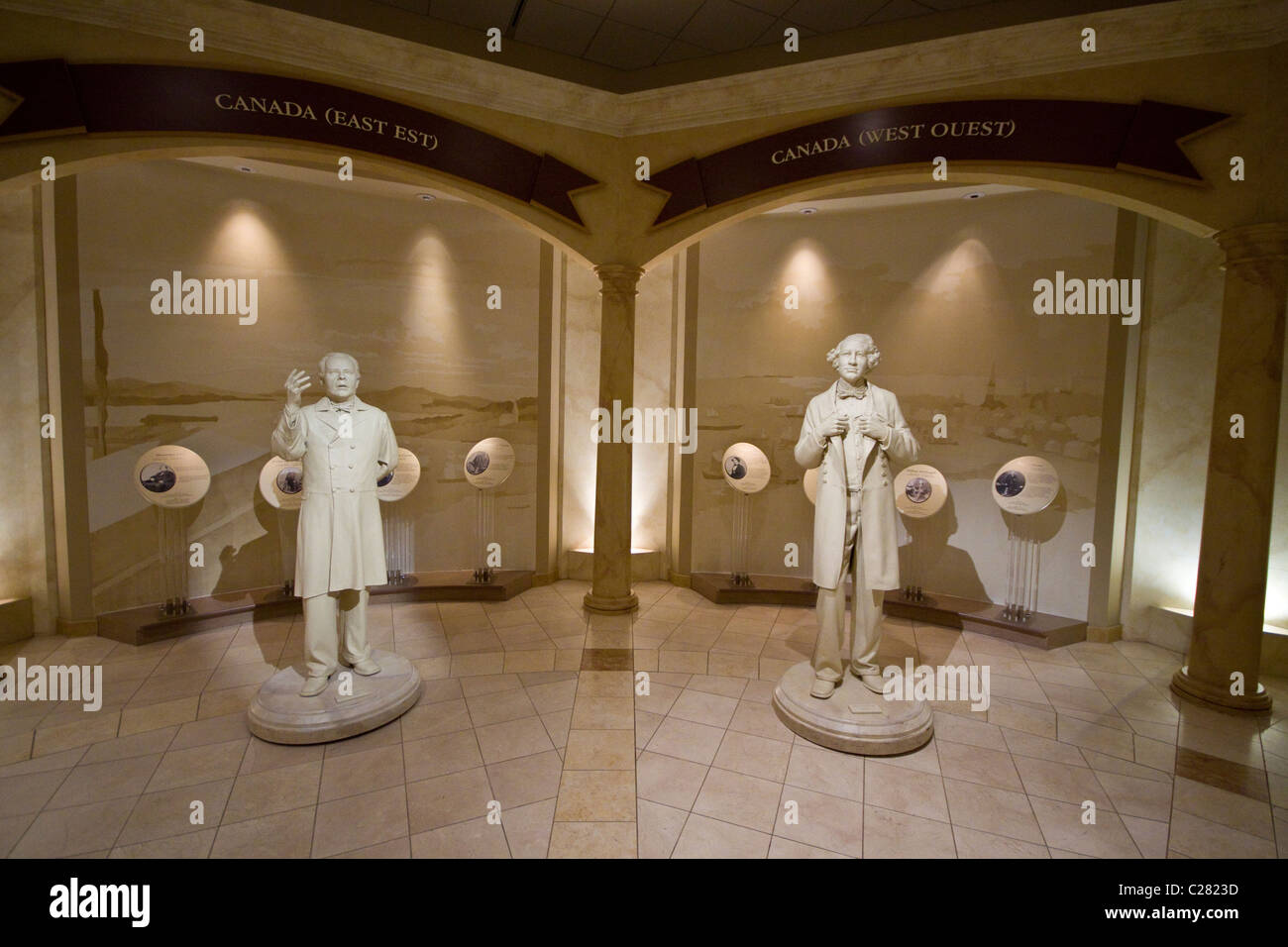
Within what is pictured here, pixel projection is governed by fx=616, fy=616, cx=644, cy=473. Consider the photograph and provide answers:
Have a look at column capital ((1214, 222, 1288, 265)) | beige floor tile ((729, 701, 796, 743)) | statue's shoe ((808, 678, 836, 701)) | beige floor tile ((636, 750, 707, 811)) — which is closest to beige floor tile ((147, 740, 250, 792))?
beige floor tile ((636, 750, 707, 811))

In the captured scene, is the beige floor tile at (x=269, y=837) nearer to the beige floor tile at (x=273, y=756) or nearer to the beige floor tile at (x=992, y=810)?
the beige floor tile at (x=273, y=756)

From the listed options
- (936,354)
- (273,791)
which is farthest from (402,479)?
(936,354)

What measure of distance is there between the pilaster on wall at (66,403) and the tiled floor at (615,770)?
0.51 m

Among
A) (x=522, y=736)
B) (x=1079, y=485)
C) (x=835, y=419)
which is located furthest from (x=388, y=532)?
(x=1079, y=485)

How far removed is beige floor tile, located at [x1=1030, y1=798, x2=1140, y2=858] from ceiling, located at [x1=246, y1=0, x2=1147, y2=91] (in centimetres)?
564

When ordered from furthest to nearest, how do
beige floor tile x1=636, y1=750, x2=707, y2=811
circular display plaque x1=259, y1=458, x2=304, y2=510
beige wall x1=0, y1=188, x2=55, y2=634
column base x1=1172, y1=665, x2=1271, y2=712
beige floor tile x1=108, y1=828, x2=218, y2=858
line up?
1. circular display plaque x1=259, y1=458, x2=304, y2=510
2. beige wall x1=0, y1=188, x2=55, y2=634
3. column base x1=1172, y1=665, x2=1271, y2=712
4. beige floor tile x1=636, y1=750, x2=707, y2=811
5. beige floor tile x1=108, y1=828, x2=218, y2=858

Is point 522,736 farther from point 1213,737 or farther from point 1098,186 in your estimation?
point 1098,186

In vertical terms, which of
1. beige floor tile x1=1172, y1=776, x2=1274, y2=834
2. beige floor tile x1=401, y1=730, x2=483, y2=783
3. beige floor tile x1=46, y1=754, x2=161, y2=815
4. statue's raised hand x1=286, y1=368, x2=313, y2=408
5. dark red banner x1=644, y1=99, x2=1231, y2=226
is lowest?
beige floor tile x1=46, y1=754, x2=161, y2=815

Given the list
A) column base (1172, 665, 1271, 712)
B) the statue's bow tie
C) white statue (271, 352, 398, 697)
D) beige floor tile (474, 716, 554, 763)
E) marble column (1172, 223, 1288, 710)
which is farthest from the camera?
column base (1172, 665, 1271, 712)

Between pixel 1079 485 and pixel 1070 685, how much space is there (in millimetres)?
2195

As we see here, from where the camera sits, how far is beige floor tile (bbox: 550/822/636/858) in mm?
3047

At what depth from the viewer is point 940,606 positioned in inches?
258

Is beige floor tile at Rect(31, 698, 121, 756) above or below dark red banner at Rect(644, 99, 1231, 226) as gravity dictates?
below

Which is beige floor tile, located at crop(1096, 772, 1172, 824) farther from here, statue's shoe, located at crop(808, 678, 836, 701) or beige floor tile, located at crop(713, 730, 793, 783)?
beige floor tile, located at crop(713, 730, 793, 783)
